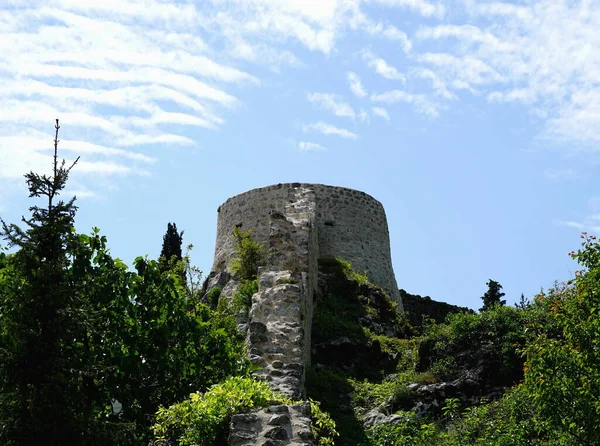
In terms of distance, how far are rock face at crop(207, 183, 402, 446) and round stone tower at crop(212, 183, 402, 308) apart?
1.3 inches

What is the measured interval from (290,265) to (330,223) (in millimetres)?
6824

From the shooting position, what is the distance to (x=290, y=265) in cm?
1970

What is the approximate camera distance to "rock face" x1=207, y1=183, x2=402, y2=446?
9664 millimetres

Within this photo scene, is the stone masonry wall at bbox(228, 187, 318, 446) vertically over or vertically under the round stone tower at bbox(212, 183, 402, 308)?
under

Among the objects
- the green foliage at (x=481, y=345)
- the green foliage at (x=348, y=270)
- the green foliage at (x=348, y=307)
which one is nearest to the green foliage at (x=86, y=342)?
the green foliage at (x=481, y=345)

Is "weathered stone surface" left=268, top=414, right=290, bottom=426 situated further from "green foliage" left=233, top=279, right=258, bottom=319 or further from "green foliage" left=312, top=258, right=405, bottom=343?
"green foliage" left=233, top=279, right=258, bottom=319

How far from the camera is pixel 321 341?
19.4 meters

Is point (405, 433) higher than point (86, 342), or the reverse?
point (86, 342)

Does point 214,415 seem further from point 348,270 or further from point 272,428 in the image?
point 348,270

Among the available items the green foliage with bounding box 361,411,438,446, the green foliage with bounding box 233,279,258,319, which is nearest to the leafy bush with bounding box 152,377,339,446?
the green foliage with bounding box 361,411,438,446

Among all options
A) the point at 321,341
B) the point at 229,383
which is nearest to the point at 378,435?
the point at 229,383

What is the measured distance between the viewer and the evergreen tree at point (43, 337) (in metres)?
8.48

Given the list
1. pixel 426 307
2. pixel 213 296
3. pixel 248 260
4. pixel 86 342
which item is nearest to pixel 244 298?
pixel 248 260

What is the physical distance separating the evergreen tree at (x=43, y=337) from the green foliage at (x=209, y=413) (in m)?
1.37
